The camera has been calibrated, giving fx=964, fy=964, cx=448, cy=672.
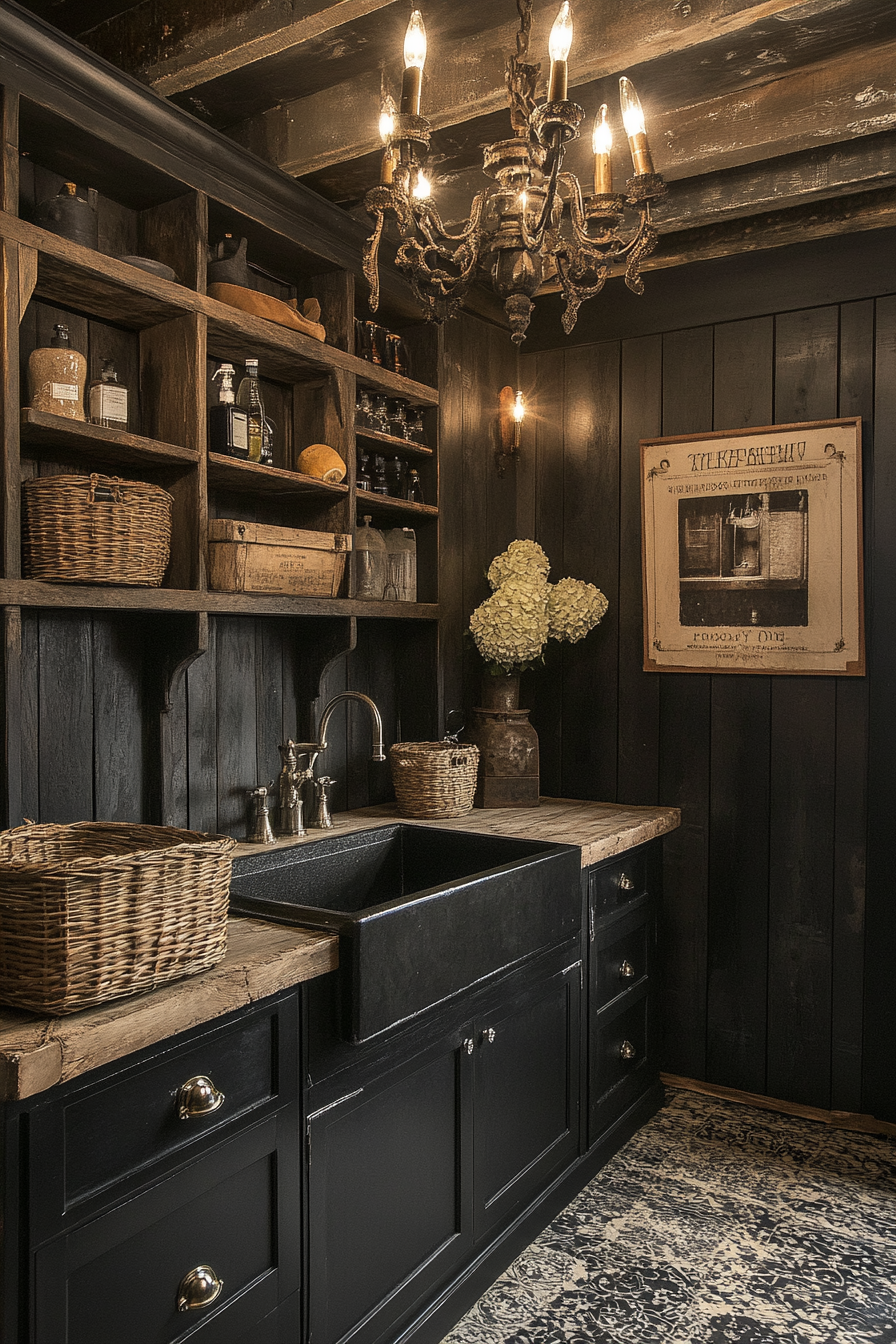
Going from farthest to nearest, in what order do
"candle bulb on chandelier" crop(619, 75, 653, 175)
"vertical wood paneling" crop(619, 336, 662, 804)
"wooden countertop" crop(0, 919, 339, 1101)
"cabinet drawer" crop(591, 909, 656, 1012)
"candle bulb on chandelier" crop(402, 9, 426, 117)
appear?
"vertical wood paneling" crop(619, 336, 662, 804), "cabinet drawer" crop(591, 909, 656, 1012), "candle bulb on chandelier" crop(619, 75, 653, 175), "candle bulb on chandelier" crop(402, 9, 426, 117), "wooden countertop" crop(0, 919, 339, 1101)

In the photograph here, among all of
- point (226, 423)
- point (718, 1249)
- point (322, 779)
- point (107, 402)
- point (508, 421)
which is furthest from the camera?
point (508, 421)

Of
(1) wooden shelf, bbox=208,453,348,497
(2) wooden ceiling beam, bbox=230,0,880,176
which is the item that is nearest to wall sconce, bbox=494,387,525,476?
(1) wooden shelf, bbox=208,453,348,497

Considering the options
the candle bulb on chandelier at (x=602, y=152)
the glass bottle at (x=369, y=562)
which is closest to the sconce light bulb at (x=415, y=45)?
the candle bulb on chandelier at (x=602, y=152)

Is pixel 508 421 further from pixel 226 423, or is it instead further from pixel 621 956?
pixel 621 956

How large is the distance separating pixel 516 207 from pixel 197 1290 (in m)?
1.72

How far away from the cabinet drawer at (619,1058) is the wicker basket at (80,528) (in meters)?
1.69

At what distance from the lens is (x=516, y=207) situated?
1561mm

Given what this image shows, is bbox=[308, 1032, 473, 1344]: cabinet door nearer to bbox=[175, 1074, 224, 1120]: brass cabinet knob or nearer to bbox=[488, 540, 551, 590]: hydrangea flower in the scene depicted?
bbox=[175, 1074, 224, 1120]: brass cabinet knob

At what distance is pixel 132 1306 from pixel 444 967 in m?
0.75

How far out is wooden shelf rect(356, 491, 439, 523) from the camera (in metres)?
2.60

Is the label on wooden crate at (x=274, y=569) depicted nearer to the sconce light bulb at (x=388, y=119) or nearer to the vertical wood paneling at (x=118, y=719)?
the vertical wood paneling at (x=118, y=719)

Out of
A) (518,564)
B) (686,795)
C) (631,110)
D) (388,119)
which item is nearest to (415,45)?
(388,119)

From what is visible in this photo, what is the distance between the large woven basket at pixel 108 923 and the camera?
1248mm

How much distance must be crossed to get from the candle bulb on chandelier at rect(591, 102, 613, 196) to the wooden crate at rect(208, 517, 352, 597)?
3.22 ft
